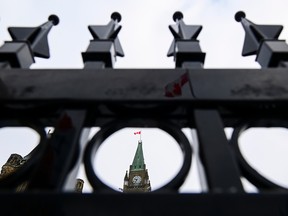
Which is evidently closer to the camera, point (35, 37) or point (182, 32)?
point (35, 37)

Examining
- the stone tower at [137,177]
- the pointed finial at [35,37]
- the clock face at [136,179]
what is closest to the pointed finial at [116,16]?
the pointed finial at [35,37]

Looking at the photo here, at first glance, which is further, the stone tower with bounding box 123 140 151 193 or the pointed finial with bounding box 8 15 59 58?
the stone tower with bounding box 123 140 151 193

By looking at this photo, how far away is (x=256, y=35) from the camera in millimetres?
5176

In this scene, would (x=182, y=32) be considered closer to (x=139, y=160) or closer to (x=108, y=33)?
(x=108, y=33)

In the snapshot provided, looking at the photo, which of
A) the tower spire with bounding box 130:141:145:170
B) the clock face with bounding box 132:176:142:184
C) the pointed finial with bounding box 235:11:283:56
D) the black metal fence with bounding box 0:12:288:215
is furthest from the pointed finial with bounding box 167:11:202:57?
the tower spire with bounding box 130:141:145:170

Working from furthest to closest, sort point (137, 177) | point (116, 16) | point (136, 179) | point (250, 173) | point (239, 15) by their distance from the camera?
point (137, 177)
point (136, 179)
point (116, 16)
point (239, 15)
point (250, 173)

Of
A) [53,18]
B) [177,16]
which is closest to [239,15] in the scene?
[177,16]

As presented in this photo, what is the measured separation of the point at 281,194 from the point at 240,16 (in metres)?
4.64

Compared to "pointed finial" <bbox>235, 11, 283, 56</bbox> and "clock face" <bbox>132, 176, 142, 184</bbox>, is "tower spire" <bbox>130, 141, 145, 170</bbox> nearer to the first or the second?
"clock face" <bbox>132, 176, 142, 184</bbox>

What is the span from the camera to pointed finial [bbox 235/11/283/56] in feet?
16.6

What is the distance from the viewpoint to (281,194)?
2.04 metres

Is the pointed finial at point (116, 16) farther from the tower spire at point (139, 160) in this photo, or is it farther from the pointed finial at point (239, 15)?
the tower spire at point (139, 160)

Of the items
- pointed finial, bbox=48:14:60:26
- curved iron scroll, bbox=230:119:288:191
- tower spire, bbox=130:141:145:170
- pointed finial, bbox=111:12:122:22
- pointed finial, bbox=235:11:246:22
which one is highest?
curved iron scroll, bbox=230:119:288:191

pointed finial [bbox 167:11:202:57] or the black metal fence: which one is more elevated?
the black metal fence
